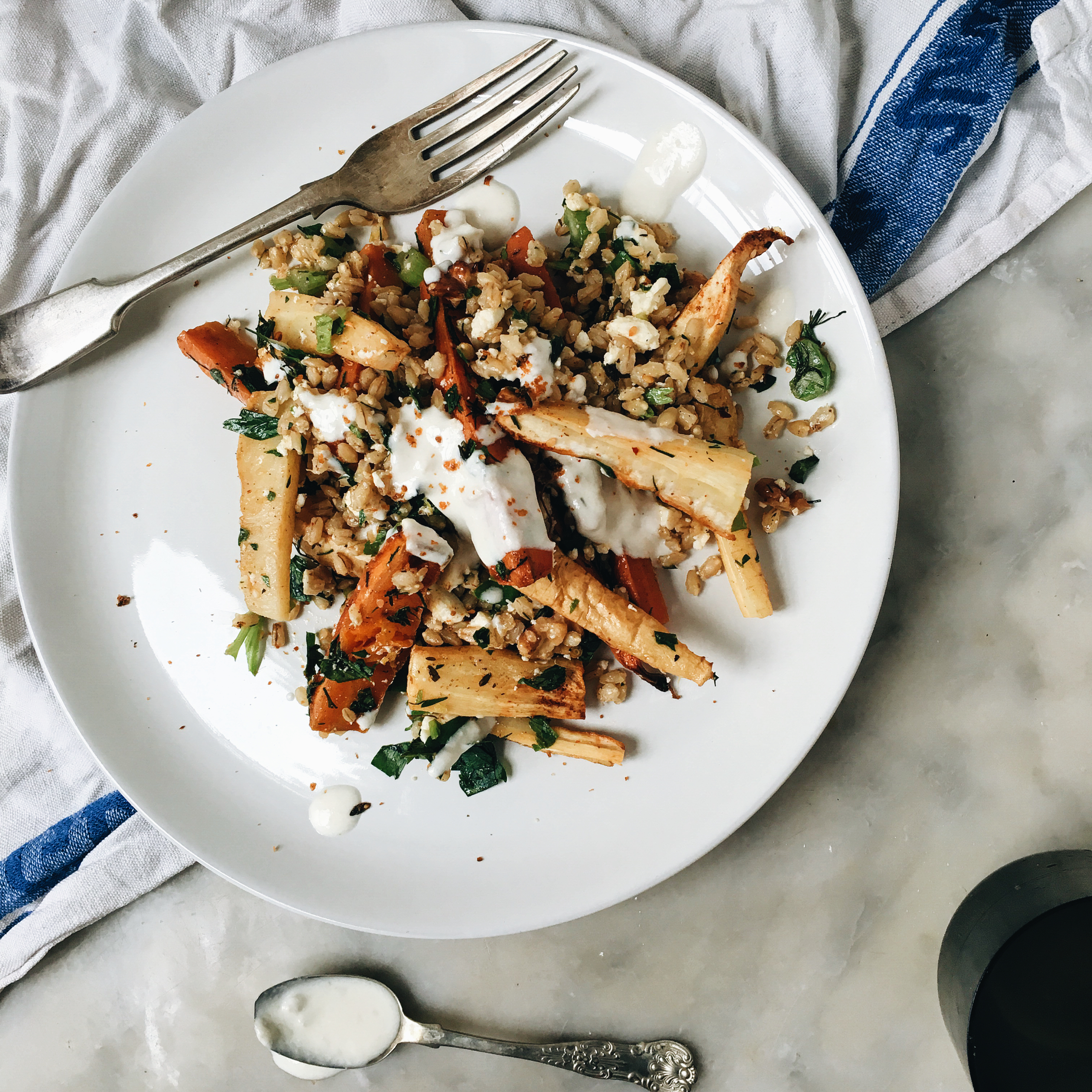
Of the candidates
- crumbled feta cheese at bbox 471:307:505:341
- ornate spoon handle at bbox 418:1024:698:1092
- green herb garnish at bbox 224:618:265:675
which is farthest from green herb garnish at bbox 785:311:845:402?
ornate spoon handle at bbox 418:1024:698:1092

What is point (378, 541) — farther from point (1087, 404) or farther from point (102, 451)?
point (1087, 404)

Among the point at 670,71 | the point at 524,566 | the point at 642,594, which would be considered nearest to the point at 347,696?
the point at 524,566

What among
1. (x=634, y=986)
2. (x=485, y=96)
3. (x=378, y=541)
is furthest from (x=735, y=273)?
(x=634, y=986)

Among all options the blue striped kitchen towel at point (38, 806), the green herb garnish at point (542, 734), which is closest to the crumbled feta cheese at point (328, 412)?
the green herb garnish at point (542, 734)

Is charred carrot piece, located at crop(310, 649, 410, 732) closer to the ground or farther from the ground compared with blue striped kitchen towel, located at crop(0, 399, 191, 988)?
farther from the ground

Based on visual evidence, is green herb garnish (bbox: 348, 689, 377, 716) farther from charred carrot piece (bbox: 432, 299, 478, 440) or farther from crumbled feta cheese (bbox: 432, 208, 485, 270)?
crumbled feta cheese (bbox: 432, 208, 485, 270)

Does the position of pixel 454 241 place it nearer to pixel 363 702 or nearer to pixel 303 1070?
pixel 363 702
